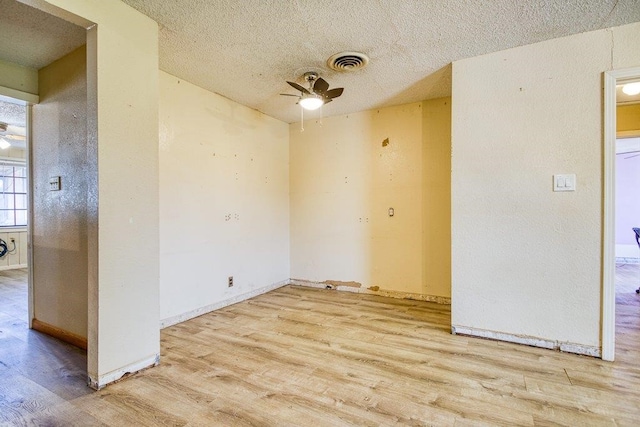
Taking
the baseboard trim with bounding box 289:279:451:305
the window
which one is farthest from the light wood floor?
the window

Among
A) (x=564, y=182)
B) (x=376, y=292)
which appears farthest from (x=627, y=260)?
(x=564, y=182)

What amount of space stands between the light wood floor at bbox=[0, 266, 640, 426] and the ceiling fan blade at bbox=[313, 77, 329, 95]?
2371 mm

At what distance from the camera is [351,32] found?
2453 millimetres

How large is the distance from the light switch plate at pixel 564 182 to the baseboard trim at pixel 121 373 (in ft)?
11.3

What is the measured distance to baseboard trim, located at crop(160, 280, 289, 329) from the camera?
319cm

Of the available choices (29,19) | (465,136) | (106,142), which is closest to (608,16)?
(465,136)

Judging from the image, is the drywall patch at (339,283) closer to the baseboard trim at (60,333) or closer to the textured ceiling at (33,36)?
the baseboard trim at (60,333)

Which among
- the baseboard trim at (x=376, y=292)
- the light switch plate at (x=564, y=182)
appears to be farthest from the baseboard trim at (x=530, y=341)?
the light switch plate at (x=564, y=182)

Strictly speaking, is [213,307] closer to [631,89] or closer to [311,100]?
[311,100]

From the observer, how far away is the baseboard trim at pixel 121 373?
2008 millimetres

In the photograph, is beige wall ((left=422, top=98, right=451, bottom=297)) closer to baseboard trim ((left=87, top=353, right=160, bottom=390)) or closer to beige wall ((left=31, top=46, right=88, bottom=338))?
baseboard trim ((left=87, top=353, right=160, bottom=390))

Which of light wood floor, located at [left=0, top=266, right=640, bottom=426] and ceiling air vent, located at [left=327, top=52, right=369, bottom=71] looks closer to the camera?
light wood floor, located at [left=0, top=266, right=640, bottom=426]

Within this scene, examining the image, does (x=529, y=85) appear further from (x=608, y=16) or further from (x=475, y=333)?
(x=475, y=333)

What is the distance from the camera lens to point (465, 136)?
9.47ft
